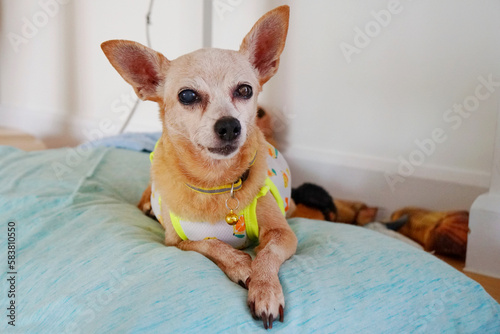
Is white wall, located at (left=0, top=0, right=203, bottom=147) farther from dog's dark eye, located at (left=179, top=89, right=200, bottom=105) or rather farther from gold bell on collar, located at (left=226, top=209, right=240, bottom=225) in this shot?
gold bell on collar, located at (left=226, top=209, right=240, bottom=225)

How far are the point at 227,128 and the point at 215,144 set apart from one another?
0.06 metres

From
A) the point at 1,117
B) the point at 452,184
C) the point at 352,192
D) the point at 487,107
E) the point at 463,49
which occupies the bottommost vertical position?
the point at 1,117

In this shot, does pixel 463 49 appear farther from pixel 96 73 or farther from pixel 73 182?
pixel 96 73

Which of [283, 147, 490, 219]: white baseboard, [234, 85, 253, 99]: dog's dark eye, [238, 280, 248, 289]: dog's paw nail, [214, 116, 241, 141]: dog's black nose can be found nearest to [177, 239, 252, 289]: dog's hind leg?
[238, 280, 248, 289]: dog's paw nail

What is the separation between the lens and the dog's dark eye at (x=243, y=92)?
122cm

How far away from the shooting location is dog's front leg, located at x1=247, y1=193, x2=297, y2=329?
0.94m

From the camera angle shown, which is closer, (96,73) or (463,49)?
(463,49)

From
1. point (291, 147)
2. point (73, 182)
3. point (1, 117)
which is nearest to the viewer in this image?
point (73, 182)

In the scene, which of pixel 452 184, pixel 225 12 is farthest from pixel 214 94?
pixel 225 12

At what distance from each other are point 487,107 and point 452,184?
349 mm

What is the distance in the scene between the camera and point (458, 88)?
1.86 metres

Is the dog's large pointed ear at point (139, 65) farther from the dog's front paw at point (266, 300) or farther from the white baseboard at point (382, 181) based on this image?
the white baseboard at point (382, 181)

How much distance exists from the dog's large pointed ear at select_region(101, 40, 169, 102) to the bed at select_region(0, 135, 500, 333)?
1.39 feet

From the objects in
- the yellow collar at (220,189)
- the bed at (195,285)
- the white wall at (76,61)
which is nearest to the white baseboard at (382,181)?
the bed at (195,285)
